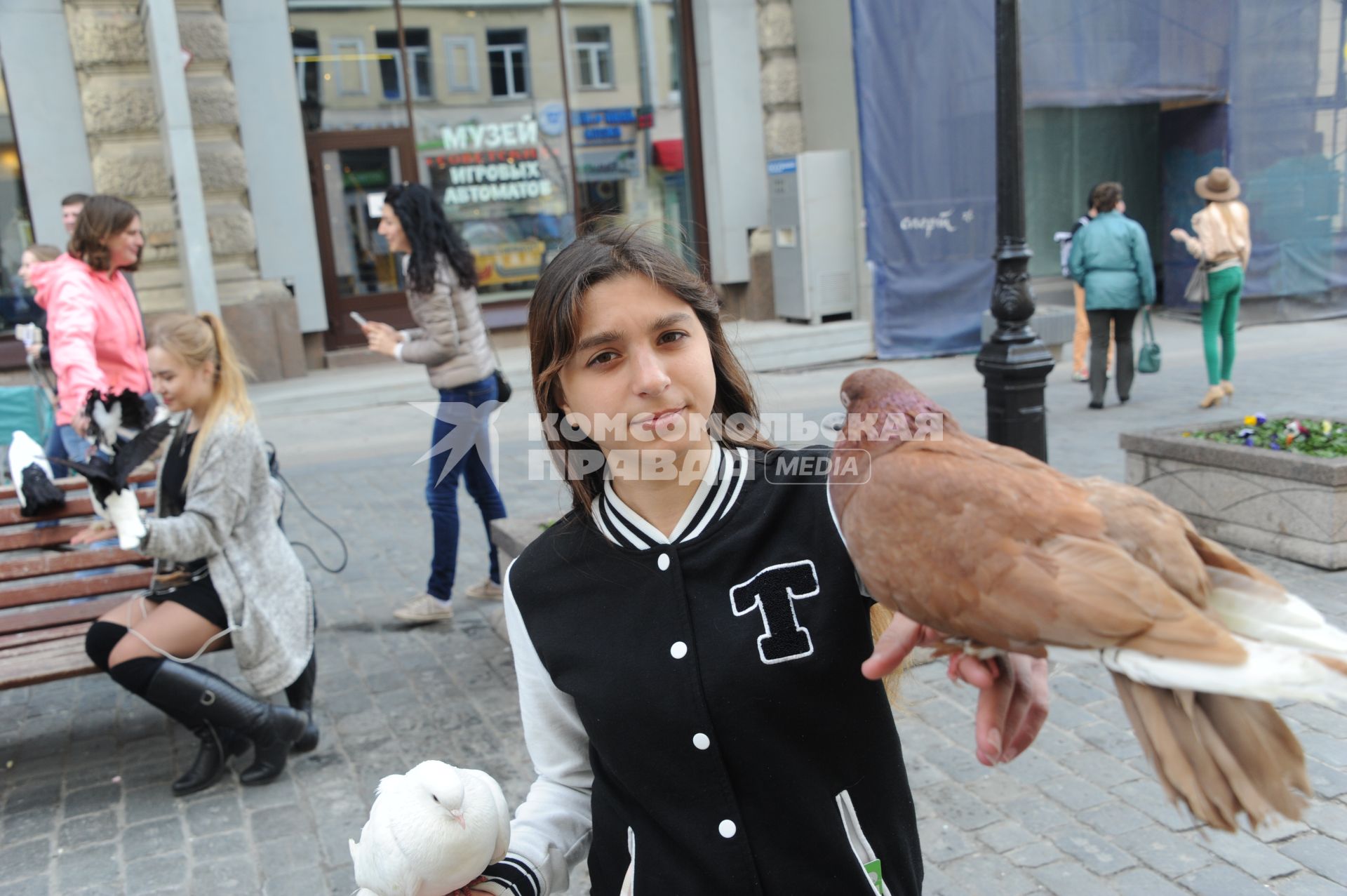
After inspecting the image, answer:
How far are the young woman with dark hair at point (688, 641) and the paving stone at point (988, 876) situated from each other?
5.60 ft

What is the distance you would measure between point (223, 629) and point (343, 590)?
2.21 meters

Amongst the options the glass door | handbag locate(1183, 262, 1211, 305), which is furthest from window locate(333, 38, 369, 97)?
handbag locate(1183, 262, 1211, 305)

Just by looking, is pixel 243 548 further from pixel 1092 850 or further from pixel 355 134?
pixel 355 134

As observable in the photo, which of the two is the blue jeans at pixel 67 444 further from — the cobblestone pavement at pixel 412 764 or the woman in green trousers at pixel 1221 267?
the woman in green trousers at pixel 1221 267

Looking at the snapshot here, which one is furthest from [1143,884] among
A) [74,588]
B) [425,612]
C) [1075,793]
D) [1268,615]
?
[74,588]

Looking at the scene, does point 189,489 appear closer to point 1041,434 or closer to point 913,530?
point 913,530

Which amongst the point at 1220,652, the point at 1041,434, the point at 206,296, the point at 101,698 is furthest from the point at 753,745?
the point at 206,296

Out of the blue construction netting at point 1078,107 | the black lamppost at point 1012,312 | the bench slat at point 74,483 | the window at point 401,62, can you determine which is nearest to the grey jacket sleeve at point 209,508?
the bench slat at point 74,483

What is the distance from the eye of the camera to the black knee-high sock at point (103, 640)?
409 centimetres

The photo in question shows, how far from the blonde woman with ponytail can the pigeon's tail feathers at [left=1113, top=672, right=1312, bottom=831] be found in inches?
149

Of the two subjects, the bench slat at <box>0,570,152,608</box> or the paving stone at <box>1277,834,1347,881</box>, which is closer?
the paving stone at <box>1277,834,1347,881</box>

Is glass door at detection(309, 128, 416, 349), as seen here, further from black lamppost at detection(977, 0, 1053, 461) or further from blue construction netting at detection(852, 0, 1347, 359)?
black lamppost at detection(977, 0, 1053, 461)

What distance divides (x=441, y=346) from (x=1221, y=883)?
4.18m

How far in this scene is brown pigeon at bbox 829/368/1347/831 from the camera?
3.62 feet
